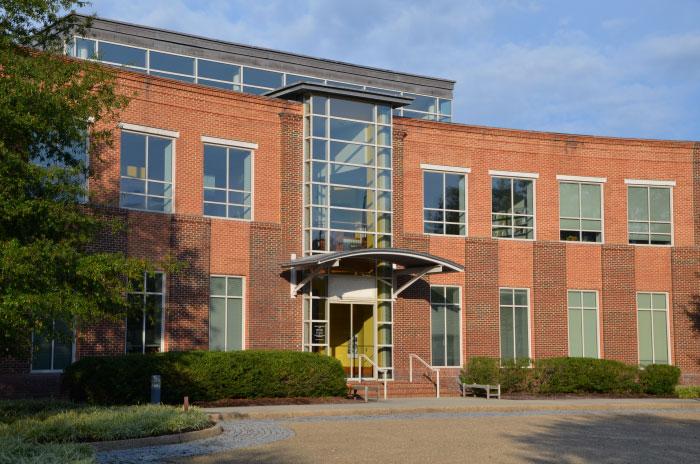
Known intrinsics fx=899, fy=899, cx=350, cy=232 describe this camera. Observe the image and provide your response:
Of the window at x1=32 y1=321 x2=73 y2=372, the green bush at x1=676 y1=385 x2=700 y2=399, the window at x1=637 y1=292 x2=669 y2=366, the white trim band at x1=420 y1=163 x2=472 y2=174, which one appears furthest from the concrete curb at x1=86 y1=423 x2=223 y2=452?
the window at x1=637 y1=292 x2=669 y2=366

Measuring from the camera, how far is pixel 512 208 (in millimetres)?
32031

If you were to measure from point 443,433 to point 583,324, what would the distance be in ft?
54.0

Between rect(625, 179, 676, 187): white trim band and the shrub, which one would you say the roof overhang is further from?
rect(625, 179, 676, 187): white trim band

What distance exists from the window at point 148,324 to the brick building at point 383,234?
6cm

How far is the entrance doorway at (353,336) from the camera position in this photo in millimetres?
28875

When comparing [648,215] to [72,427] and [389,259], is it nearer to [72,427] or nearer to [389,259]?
[389,259]

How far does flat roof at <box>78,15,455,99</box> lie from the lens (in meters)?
37.8

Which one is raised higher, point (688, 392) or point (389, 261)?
point (389, 261)

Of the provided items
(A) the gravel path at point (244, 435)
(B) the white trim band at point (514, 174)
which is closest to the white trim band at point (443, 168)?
(B) the white trim band at point (514, 174)

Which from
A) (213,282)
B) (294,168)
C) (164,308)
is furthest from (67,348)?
(294,168)

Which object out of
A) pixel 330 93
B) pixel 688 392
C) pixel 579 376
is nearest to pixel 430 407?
pixel 579 376

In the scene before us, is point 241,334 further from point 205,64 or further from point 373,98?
point 205,64

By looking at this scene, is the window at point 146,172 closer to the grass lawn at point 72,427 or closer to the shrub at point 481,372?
the grass lawn at point 72,427

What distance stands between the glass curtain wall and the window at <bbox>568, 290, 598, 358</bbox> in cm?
784
